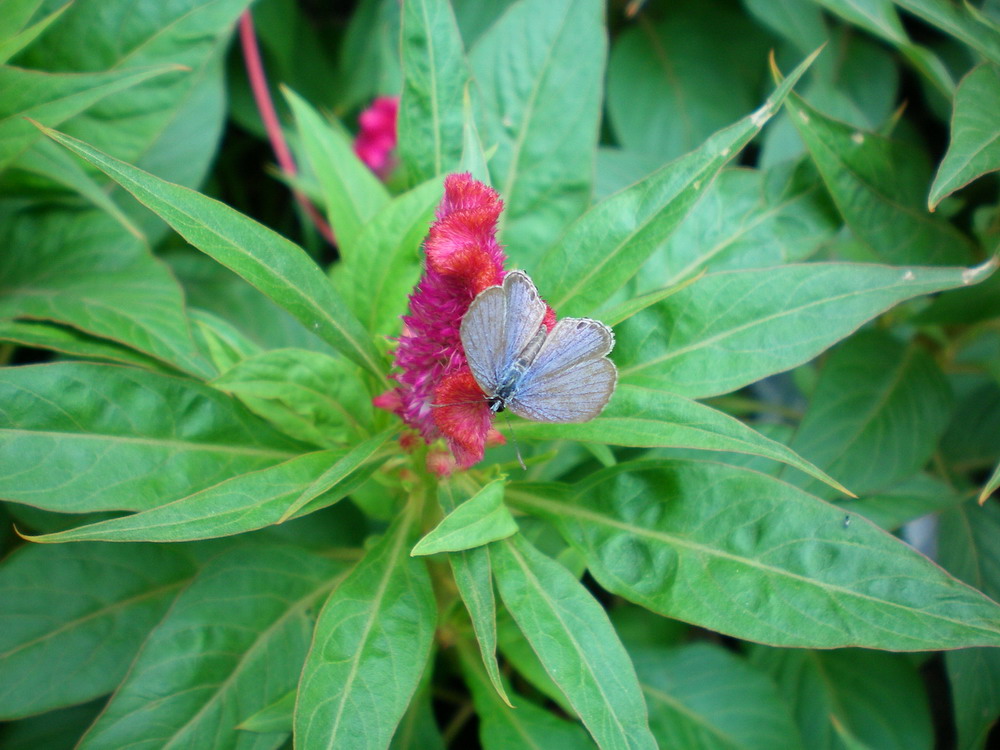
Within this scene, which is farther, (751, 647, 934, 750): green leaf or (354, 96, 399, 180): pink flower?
(354, 96, 399, 180): pink flower

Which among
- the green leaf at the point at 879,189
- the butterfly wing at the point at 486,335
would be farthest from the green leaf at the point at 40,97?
the green leaf at the point at 879,189

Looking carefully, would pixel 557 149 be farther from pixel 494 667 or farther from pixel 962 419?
pixel 962 419

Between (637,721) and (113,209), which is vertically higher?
(113,209)

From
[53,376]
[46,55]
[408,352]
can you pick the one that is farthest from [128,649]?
[46,55]

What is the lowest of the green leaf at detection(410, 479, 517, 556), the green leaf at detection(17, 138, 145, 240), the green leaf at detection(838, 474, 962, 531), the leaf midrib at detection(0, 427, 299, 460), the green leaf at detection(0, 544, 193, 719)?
the green leaf at detection(0, 544, 193, 719)

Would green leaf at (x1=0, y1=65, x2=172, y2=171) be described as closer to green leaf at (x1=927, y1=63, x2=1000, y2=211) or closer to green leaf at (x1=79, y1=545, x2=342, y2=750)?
green leaf at (x1=79, y1=545, x2=342, y2=750)

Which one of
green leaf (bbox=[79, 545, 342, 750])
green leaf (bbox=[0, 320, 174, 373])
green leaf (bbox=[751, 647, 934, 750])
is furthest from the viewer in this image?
green leaf (bbox=[751, 647, 934, 750])

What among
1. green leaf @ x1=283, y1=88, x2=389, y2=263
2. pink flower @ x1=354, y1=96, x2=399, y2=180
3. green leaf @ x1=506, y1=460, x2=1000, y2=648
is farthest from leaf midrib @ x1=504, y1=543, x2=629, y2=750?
pink flower @ x1=354, y1=96, x2=399, y2=180
